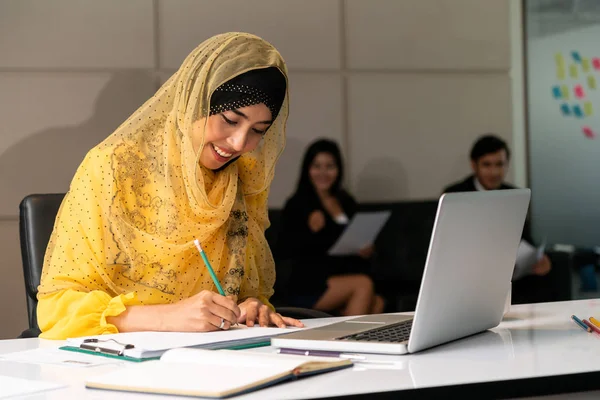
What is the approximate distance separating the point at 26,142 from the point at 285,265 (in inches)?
52.8

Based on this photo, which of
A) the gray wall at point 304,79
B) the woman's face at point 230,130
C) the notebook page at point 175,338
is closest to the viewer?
the notebook page at point 175,338

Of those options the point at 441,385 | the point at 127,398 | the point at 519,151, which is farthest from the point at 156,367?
the point at 519,151

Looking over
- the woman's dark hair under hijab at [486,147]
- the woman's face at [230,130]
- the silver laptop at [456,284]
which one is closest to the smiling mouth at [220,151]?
the woman's face at [230,130]

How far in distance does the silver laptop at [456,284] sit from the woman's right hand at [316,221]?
8.45 ft

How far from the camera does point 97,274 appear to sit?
1725mm

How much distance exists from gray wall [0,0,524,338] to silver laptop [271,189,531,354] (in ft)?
8.63

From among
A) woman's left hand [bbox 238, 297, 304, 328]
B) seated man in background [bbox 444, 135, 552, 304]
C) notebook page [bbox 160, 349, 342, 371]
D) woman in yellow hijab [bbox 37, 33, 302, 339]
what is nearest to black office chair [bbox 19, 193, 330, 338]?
woman in yellow hijab [bbox 37, 33, 302, 339]

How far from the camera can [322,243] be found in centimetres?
408

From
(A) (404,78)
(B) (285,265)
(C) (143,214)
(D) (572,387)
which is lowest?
(B) (285,265)

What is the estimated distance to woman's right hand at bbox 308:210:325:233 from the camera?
404cm

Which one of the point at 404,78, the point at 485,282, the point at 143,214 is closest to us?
the point at 485,282

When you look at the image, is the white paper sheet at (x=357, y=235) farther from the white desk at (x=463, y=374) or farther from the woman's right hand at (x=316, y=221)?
the white desk at (x=463, y=374)

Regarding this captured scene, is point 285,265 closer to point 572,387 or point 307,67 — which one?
point 307,67

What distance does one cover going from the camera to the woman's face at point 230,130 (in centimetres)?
183
